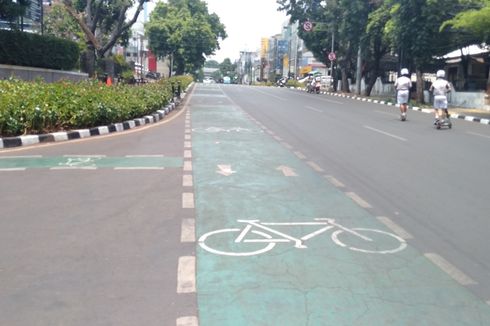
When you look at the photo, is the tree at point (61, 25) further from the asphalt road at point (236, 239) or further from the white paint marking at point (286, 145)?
the asphalt road at point (236, 239)

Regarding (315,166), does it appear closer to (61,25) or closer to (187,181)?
(187,181)

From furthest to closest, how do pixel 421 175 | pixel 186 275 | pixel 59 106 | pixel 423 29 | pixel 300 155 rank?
pixel 423 29
pixel 59 106
pixel 300 155
pixel 421 175
pixel 186 275

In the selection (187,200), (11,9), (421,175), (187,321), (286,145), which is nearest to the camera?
Result: (187,321)

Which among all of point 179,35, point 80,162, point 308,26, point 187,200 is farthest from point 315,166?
point 179,35

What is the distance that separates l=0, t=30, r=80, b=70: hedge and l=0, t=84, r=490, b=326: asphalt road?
33.6ft

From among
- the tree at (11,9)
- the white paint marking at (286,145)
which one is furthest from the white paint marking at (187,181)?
the tree at (11,9)

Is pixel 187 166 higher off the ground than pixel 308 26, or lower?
lower

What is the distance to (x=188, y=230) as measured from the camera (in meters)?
5.52

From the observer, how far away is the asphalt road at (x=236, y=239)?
12.4ft

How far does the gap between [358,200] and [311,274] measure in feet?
8.98

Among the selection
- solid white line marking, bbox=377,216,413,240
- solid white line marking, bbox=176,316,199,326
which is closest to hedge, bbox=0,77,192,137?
solid white line marking, bbox=377,216,413,240

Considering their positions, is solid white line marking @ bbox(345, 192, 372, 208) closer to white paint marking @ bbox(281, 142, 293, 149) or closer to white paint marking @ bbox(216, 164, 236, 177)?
white paint marking @ bbox(216, 164, 236, 177)

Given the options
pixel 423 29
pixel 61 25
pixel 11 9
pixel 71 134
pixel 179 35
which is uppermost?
pixel 179 35

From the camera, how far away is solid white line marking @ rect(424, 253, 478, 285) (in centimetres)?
434
